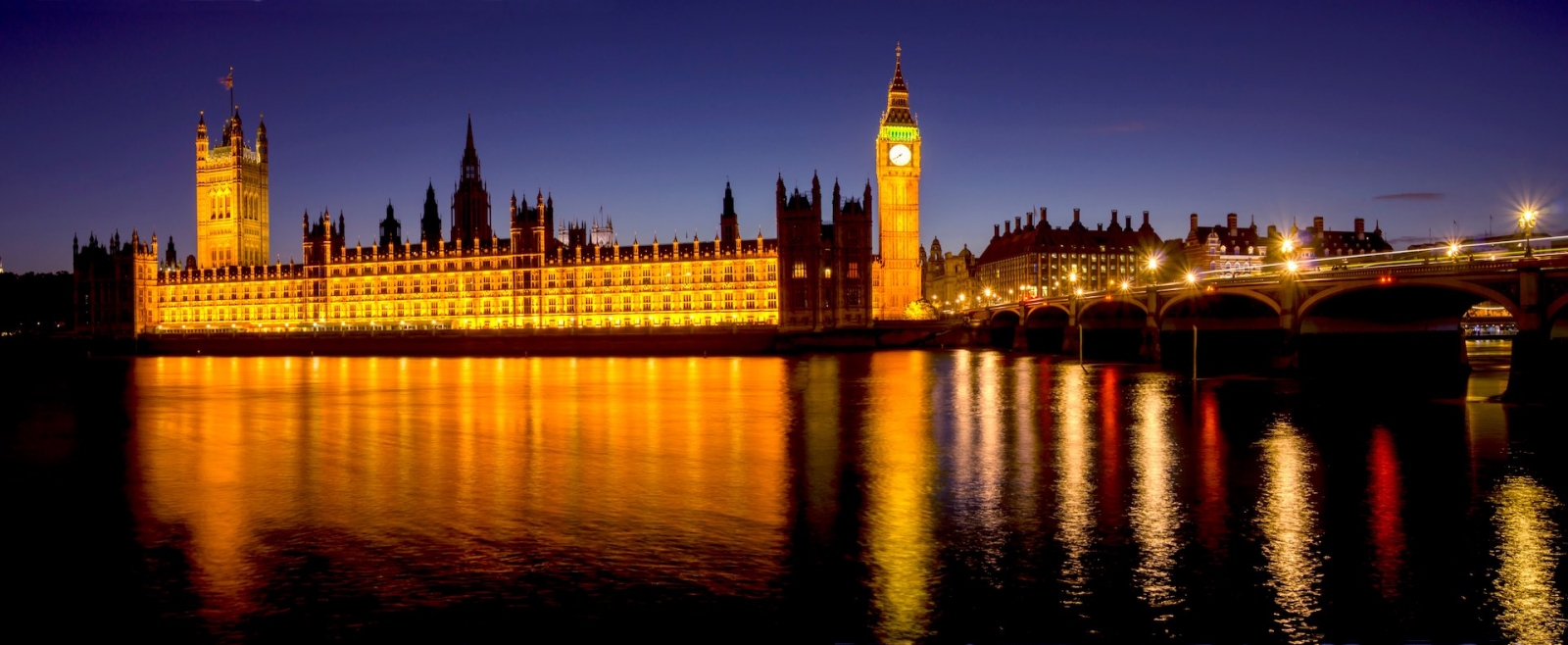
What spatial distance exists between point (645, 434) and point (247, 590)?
1620 cm

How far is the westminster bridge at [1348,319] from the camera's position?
1473 inches

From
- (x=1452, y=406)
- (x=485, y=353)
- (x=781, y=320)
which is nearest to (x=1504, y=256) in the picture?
(x=1452, y=406)

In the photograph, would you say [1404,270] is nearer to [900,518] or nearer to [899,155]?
[900,518]

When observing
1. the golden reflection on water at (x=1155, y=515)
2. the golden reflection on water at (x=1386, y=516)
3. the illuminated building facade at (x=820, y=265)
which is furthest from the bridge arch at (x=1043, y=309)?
the golden reflection on water at (x=1386, y=516)

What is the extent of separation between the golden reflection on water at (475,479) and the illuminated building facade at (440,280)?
195 ft

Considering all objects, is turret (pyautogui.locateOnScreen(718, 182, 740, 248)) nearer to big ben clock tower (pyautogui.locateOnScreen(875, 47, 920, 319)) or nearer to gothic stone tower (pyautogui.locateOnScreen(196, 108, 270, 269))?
big ben clock tower (pyautogui.locateOnScreen(875, 47, 920, 319))

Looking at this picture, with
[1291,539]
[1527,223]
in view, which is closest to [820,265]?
[1527,223]

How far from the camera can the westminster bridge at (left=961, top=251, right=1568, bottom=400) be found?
123ft

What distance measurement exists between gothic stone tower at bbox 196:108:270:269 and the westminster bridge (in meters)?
102

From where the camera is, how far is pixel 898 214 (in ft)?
409

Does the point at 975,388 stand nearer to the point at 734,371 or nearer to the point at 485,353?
the point at 734,371

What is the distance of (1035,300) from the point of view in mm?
95688

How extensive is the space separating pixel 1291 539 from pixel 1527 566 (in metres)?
2.75

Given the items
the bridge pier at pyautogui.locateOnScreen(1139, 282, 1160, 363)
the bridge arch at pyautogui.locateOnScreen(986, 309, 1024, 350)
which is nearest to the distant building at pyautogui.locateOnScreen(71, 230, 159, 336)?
the bridge arch at pyautogui.locateOnScreen(986, 309, 1024, 350)
